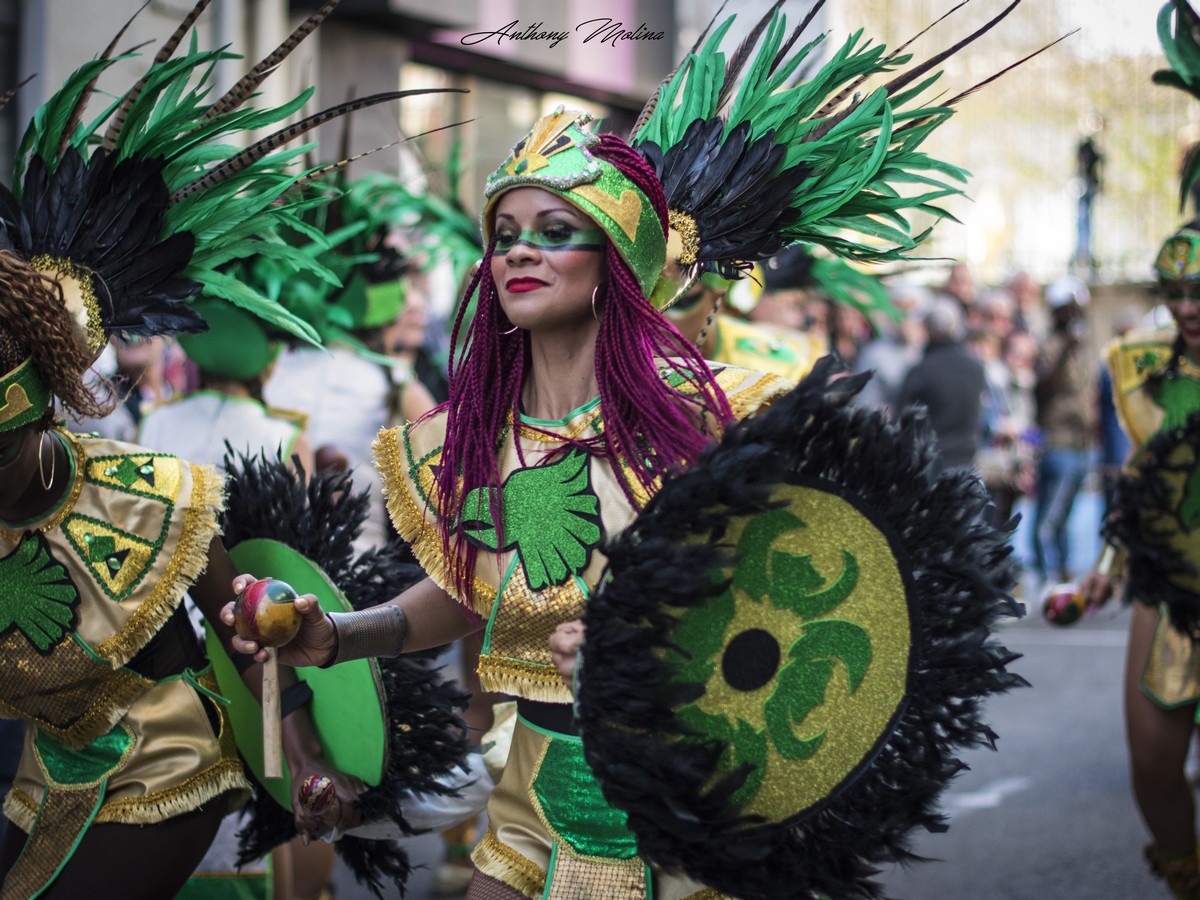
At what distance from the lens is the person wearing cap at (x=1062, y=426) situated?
476 inches

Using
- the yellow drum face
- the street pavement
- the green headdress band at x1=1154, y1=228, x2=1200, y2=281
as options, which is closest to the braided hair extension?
the yellow drum face

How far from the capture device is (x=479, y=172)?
1442 centimetres

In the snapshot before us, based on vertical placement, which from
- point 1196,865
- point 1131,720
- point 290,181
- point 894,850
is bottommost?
point 1196,865

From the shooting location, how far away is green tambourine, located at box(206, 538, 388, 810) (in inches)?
125

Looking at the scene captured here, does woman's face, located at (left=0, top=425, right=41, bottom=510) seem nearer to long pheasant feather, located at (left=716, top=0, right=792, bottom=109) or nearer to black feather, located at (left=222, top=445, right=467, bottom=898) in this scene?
black feather, located at (left=222, top=445, right=467, bottom=898)

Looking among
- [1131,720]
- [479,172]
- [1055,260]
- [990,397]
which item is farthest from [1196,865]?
[1055,260]

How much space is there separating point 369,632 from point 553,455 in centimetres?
47

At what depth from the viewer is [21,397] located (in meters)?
3.04

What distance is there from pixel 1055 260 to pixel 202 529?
2936 centimetres

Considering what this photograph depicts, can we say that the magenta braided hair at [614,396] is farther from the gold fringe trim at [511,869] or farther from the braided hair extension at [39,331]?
the braided hair extension at [39,331]

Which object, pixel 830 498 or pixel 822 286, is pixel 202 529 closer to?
pixel 830 498

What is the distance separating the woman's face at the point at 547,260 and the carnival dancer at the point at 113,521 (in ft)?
1.60

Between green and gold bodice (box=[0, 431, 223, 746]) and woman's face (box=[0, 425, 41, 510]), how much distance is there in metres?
0.07

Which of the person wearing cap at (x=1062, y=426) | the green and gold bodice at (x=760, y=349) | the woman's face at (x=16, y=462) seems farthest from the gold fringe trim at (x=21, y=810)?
the person wearing cap at (x=1062, y=426)
